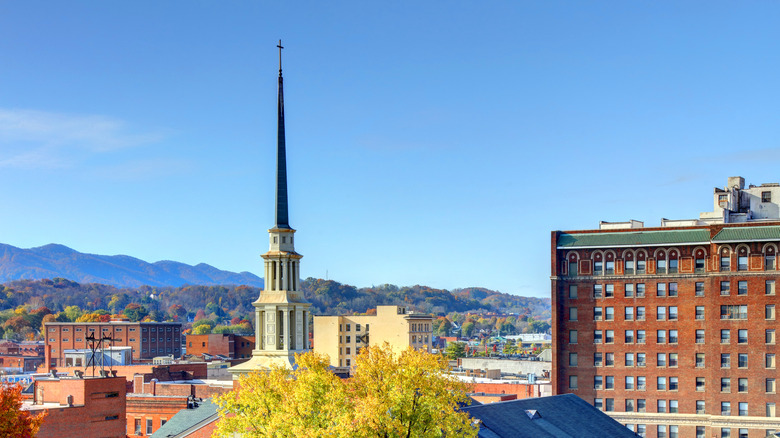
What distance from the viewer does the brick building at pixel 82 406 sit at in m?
72.3

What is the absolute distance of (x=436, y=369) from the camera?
176 feet

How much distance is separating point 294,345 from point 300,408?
60.0 ft

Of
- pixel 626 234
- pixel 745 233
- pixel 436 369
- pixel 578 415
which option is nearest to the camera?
pixel 436 369

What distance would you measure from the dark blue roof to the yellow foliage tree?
9.57 metres

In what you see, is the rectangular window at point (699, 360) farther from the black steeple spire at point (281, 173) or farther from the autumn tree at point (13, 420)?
the autumn tree at point (13, 420)

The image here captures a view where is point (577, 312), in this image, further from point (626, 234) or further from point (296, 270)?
point (296, 270)

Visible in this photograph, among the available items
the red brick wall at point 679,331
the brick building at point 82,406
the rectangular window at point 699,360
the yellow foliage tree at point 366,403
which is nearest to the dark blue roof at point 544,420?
the yellow foliage tree at point 366,403

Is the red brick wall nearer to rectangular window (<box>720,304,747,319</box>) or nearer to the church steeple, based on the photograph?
rectangular window (<box>720,304,747,319</box>)

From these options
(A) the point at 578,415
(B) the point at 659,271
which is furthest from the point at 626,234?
(A) the point at 578,415

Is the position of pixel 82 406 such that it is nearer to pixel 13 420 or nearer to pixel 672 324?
pixel 13 420

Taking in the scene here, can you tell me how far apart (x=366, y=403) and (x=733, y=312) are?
206 feet

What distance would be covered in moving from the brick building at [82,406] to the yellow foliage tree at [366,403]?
65.7ft

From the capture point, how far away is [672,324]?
4109 inches

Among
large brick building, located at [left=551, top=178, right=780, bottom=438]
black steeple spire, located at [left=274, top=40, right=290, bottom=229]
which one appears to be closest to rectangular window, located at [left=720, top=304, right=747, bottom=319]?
large brick building, located at [left=551, top=178, right=780, bottom=438]
